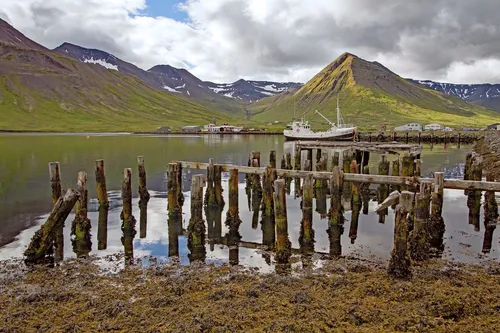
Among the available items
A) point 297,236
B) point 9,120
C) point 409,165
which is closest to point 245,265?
point 297,236

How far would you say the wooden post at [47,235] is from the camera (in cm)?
1501

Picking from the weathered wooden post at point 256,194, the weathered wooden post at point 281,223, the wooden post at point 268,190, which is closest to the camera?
the weathered wooden post at point 281,223

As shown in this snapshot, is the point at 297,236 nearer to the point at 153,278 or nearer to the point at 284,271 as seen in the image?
the point at 284,271

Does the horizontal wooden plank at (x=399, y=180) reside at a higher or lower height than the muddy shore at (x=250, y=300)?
higher

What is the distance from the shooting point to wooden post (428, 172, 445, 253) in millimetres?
17016

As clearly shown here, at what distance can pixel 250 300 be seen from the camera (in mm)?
10898

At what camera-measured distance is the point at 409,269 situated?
12.6m

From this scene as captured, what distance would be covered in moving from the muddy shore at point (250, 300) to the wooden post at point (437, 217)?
3256 millimetres

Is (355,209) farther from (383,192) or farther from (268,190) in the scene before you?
(268,190)

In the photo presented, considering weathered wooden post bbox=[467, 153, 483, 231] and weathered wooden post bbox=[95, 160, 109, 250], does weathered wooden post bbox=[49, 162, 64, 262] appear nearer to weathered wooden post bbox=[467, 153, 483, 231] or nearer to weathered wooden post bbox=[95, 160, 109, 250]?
weathered wooden post bbox=[95, 160, 109, 250]

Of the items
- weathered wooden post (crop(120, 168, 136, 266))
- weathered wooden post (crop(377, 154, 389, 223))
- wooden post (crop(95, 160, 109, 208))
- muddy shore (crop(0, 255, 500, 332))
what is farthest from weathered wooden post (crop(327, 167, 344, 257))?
wooden post (crop(95, 160, 109, 208))

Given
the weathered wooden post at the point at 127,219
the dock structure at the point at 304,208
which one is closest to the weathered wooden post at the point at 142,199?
the dock structure at the point at 304,208

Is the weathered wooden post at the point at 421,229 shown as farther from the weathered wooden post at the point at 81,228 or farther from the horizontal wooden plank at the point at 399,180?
the weathered wooden post at the point at 81,228

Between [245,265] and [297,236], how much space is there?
4.95 meters
